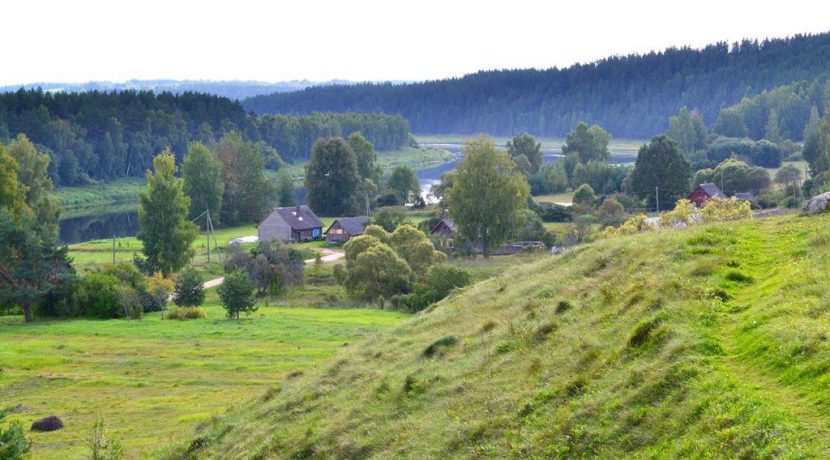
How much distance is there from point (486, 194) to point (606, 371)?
5925 centimetres

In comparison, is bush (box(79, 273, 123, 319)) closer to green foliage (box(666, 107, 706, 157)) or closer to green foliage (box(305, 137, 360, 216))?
green foliage (box(305, 137, 360, 216))

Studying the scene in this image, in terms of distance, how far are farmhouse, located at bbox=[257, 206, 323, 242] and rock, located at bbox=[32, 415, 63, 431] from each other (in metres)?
61.2

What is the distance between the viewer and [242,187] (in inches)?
4724

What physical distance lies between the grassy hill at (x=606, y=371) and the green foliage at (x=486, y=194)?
4805cm

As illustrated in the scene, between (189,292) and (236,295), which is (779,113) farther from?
(236,295)

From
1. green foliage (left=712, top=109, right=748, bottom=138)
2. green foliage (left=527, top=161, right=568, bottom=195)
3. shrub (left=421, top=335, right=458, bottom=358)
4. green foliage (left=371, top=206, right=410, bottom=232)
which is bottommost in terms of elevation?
green foliage (left=527, top=161, right=568, bottom=195)

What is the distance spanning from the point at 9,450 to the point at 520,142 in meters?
132

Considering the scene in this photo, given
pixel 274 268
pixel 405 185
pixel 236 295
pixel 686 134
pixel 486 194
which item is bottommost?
pixel 405 185

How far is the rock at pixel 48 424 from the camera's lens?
32.4 metres

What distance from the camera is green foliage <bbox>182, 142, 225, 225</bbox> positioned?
106 m

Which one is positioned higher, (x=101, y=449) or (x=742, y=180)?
(x=101, y=449)

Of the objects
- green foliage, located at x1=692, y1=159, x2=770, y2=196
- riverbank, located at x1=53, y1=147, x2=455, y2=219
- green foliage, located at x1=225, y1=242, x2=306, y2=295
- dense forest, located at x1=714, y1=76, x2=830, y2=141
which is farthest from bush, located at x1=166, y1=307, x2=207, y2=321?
dense forest, located at x1=714, y1=76, x2=830, y2=141

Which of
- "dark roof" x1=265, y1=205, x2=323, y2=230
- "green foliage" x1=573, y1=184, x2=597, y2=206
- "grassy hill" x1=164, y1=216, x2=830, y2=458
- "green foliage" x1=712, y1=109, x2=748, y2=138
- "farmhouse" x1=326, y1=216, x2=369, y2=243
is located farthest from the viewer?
"green foliage" x1=712, y1=109, x2=748, y2=138

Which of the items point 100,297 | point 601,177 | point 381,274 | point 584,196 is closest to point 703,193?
point 584,196
